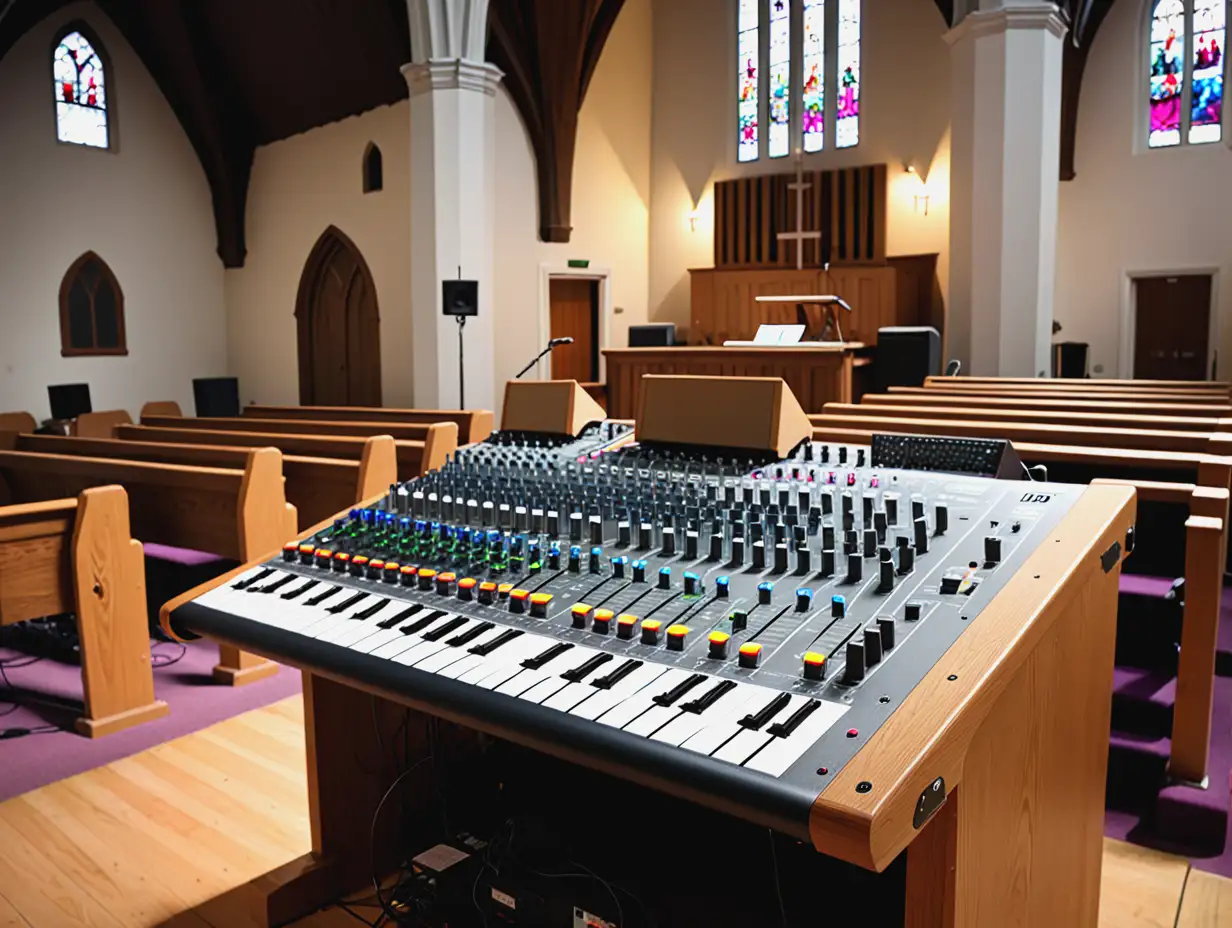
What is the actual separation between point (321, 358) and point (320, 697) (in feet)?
39.1

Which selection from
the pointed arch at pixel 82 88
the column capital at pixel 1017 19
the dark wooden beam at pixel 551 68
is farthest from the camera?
the pointed arch at pixel 82 88

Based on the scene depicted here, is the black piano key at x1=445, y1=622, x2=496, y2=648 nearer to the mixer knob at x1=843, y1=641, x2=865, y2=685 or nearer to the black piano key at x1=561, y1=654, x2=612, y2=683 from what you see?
the black piano key at x1=561, y1=654, x2=612, y2=683

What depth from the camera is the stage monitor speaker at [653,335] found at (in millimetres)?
11945

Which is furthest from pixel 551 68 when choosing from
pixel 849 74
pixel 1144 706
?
pixel 1144 706

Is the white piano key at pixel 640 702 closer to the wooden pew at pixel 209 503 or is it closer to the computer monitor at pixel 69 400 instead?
the wooden pew at pixel 209 503

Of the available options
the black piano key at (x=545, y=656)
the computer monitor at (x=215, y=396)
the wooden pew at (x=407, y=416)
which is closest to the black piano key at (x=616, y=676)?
the black piano key at (x=545, y=656)

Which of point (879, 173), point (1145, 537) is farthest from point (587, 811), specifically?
point (879, 173)

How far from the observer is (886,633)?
4.53 ft

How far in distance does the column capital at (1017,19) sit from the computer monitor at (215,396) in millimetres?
10370

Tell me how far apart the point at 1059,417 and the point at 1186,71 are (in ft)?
31.5

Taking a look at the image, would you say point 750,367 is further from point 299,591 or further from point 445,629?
point 445,629

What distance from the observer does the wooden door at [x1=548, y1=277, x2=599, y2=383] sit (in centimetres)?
1306

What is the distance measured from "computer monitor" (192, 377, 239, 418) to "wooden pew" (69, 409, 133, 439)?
2.60 metres

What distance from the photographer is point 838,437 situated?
11.8ft
